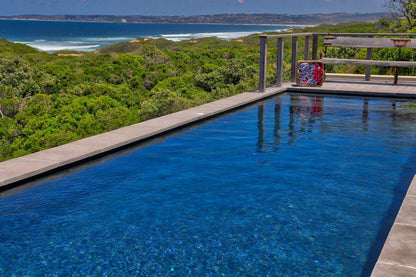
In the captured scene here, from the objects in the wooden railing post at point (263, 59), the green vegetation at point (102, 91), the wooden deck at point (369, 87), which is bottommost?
the green vegetation at point (102, 91)

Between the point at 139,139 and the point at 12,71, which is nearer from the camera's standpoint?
the point at 139,139

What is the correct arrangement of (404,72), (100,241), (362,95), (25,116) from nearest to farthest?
(100,241)
(362,95)
(25,116)
(404,72)

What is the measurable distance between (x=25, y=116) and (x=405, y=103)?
11.7 meters

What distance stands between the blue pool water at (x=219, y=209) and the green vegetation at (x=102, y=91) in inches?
150

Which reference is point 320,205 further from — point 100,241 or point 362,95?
point 362,95

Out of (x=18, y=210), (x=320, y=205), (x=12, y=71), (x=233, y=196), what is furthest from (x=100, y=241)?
(x=12, y=71)

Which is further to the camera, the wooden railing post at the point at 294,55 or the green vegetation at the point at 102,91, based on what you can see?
the wooden railing post at the point at 294,55

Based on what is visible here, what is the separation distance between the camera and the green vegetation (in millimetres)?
12016

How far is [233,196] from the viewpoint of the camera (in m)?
5.81

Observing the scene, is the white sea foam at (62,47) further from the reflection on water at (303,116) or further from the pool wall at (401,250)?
the pool wall at (401,250)

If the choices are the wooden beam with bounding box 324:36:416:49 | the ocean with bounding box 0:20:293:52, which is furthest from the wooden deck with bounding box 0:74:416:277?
the ocean with bounding box 0:20:293:52

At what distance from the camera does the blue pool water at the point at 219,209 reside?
4211 mm

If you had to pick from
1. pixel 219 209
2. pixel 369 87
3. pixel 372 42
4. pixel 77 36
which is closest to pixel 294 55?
pixel 372 42

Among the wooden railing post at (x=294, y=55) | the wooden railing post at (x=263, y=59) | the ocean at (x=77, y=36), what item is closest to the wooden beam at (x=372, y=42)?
the wooden railing post at (x=294, y=55)
